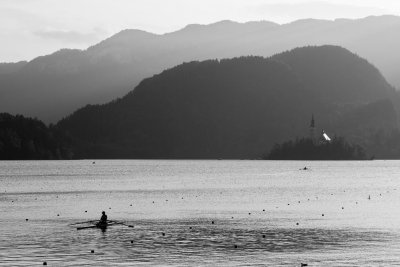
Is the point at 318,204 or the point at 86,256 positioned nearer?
the point at 86,256

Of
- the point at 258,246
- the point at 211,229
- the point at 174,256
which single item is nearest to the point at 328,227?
the point at 211,229

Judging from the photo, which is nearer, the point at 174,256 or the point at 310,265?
the point at 310,265

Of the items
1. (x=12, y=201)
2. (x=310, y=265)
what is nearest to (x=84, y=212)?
(x=12, y=201)

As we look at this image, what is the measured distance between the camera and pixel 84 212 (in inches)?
5856

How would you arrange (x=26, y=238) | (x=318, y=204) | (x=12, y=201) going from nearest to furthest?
1. (x=26, y=238)
2. (x=318, y=204)
3. (x=12, y=201)

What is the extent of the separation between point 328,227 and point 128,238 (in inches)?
1177

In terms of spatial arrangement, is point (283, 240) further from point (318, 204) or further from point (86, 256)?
point (318, 204)

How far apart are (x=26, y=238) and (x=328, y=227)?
1628 inches

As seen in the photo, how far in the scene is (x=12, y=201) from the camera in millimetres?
179250

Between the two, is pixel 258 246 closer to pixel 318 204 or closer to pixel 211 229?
pixel 211 229

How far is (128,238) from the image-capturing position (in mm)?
104625

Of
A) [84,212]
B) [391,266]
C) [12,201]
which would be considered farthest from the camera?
[12,201]

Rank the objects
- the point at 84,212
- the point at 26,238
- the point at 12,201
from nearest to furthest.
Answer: the point at 26,238, the point at 84,212, the point at 12,201

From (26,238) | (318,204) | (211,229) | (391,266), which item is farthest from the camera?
(318,204)
